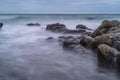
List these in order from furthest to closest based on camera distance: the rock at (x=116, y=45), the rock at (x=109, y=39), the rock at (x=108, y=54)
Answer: the rock at (x=109, y=39)
the rock at (x=116, y=45)
the rock at (x=108, y=54)

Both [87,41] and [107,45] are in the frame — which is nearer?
[107,45]

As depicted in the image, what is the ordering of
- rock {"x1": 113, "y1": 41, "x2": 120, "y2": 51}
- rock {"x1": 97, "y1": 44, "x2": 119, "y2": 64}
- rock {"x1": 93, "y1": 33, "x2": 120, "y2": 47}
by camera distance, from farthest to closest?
rock {"x1": 93, "y1": 33, "x2": 120, "y2": 47}, rock {"x1": 113, "y1": 41, "x2": 120, "y2": 51}, rock {"x1": 97, "y1": 44, "x2": 119, "y2": 64}

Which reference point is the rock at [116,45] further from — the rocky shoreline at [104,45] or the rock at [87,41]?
the rock at [87,41]

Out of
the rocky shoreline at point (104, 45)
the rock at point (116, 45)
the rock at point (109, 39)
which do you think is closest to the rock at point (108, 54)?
the rocky shoreline at point (104, 45)

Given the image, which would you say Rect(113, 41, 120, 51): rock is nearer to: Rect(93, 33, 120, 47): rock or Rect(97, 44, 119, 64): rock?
Rect(93, 33, 120, 47): rock

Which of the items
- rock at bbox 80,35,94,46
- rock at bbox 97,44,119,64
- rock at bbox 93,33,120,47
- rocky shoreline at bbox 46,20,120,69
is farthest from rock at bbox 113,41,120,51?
rock at bbox 80,35,94,46

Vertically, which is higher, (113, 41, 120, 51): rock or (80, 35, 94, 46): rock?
(113, 41, 120, 51): rock

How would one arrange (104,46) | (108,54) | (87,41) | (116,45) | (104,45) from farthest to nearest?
(87,41) → (116,45) → (104,45) → (104,46) → (108,54)

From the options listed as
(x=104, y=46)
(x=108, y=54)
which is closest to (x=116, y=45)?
(x=104, y=46)

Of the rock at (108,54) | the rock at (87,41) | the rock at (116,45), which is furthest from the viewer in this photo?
the rock at (87,41)

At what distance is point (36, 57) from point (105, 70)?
4.76m

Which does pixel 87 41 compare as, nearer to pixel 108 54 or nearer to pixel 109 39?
pixel 109 39

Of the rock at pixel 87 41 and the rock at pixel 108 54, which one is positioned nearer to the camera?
the rock at pixel 108 54

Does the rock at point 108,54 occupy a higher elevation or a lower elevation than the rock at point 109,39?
lower
